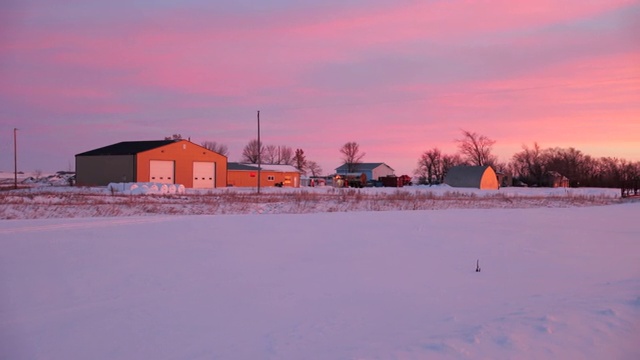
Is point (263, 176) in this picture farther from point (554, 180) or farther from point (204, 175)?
point (554, 180)

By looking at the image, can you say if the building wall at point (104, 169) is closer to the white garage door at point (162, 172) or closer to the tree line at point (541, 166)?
the white garage door at point (162, 172)

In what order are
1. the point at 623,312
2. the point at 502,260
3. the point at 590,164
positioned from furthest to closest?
the point at 590,164 → the point at 502,260 → the point at 623,312

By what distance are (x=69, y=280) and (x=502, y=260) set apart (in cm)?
988

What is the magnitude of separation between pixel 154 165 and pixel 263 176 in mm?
19974

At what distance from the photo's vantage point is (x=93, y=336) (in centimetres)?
800

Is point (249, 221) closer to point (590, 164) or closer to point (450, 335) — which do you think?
point (450, 335)

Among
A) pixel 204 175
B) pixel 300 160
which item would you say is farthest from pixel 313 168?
pixel 204 175

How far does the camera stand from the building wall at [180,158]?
6141 centimetres

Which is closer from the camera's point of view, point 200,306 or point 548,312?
point 548,312

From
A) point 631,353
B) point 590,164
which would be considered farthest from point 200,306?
point 590,164

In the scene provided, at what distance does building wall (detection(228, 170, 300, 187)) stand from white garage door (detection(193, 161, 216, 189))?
6.94 meters

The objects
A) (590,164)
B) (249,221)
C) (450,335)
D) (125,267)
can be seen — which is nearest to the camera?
(450,335)

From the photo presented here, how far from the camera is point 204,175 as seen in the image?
67.4 meters

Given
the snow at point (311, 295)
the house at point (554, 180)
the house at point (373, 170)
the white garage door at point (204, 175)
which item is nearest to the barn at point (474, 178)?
the house at point (554, 180)
